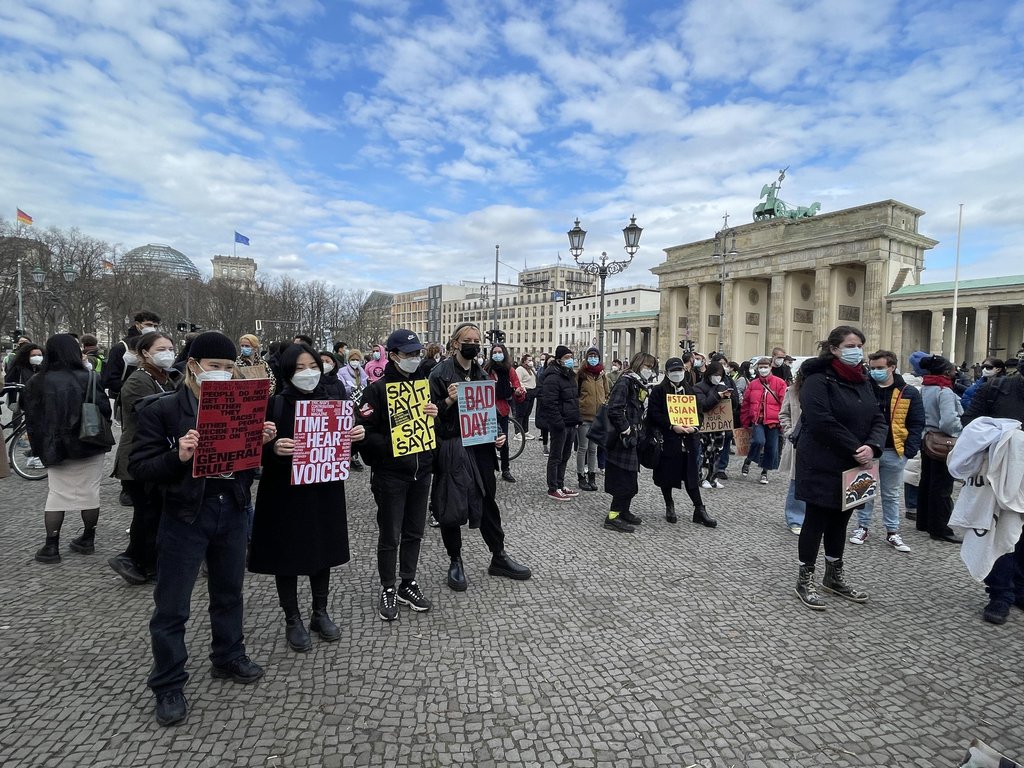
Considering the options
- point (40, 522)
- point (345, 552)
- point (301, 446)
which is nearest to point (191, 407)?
point (301, 446)

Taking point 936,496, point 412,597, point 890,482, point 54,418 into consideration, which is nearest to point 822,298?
point 936,496

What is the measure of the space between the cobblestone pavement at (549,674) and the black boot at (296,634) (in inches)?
3.6

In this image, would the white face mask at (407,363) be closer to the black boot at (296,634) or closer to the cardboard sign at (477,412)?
the cardboard sign at (477,412)

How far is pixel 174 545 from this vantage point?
2.92m

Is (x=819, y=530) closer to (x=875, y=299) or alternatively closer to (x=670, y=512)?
(x=670, y=512)

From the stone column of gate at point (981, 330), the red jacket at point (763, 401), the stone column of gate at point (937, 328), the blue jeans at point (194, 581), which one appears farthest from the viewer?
the stone column of gate at point (937, 328)

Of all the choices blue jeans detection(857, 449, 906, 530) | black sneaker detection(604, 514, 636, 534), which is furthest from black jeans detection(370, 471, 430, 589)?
blue jeans detection(857, 449, 906, 530)

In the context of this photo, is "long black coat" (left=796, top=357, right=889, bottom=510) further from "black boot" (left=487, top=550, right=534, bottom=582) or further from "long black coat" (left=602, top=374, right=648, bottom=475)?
"black boot" (left=487, top=550, right=534, bottom=582)

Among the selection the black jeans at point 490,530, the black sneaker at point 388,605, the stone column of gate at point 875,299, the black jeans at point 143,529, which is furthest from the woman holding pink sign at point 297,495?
the stone column of gate at point 875,299

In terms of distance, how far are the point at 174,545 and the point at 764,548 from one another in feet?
18.1

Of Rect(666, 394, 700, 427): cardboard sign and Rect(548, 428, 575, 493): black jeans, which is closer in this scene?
Rect(666, 394, 700, 427): cardboard sign

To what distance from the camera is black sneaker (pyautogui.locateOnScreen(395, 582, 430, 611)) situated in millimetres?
4215

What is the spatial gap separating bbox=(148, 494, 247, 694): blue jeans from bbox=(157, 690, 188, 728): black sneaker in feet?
0.13

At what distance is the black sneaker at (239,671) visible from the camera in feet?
10.6
